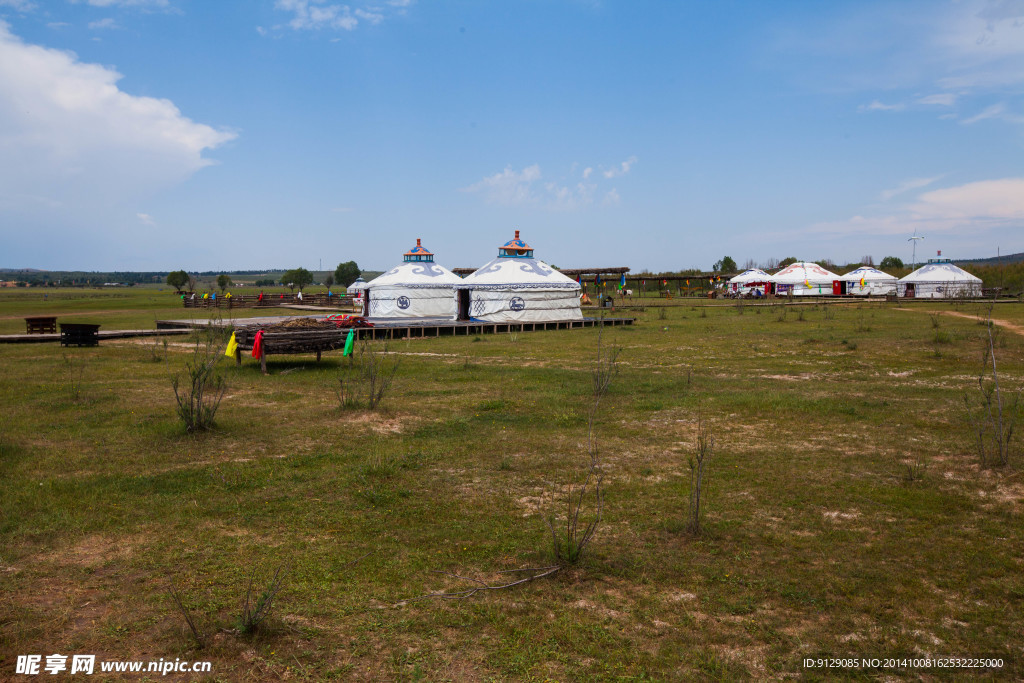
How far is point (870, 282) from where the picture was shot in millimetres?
53688

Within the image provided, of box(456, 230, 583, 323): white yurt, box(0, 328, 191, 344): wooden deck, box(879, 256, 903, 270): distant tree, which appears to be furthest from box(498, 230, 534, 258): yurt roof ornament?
box(879, 256, 903, 270): distant tree

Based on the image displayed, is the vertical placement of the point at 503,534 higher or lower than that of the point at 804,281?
lower

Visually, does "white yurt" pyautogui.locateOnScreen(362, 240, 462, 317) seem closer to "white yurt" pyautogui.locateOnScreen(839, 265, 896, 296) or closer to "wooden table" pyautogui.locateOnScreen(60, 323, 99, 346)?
"wooden table" pyautogui.locateOnScreen(60, 323, 99, 346)

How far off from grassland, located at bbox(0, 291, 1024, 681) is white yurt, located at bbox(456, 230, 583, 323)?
52.6 ft

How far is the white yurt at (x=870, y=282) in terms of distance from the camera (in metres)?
53.3

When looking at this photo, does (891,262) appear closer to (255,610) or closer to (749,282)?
(749,282)

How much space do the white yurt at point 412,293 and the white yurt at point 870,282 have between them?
3956cm

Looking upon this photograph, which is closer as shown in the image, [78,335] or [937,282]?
[78,335]

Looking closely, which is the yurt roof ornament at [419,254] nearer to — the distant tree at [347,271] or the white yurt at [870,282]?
the white yurt at [870,282]

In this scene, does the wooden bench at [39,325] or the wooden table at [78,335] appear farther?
the wooden bench at [39,325]

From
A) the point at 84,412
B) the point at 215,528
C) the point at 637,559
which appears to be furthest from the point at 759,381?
the point at 84,412

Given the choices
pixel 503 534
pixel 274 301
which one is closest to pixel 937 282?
pixel 274 301

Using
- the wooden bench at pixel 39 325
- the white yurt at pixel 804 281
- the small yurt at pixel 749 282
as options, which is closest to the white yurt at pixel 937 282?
the white yurt at pixel 804 281

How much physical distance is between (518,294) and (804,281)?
37833 millimetres
